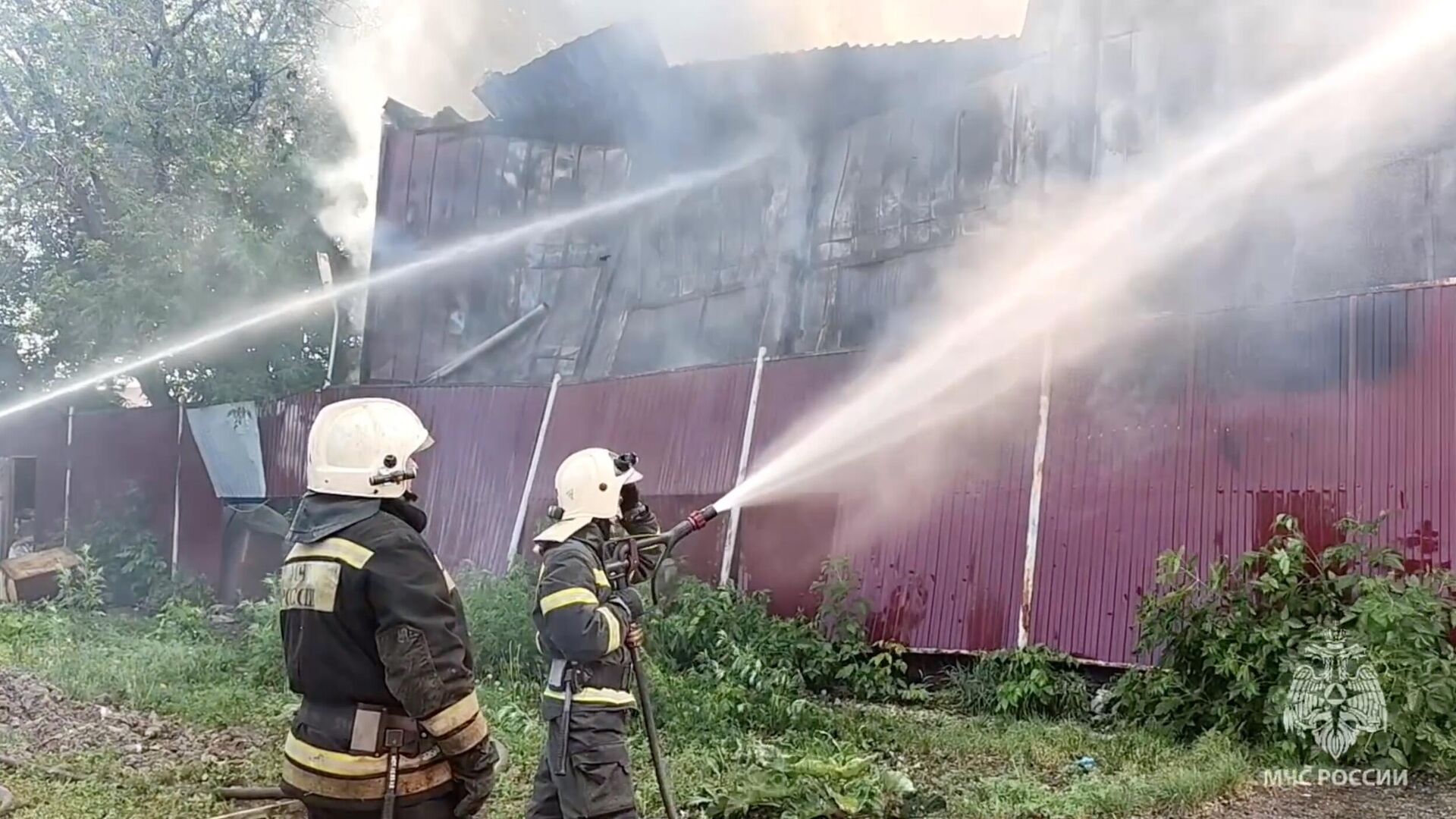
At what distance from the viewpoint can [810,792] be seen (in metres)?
4.74

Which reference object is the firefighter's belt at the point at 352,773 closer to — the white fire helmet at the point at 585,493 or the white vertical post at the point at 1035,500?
the white fire helmet at the point at 585,493

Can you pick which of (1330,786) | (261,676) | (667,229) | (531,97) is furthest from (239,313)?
(1330,786)

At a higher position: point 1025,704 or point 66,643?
point 1025,704

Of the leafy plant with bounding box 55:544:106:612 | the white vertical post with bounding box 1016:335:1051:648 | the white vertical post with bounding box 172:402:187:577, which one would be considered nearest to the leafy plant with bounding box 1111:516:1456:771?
the white vertical post with bounding box 1016:335:1051:648

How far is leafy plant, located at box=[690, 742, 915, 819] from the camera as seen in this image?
15.3ft

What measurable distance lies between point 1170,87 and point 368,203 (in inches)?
427

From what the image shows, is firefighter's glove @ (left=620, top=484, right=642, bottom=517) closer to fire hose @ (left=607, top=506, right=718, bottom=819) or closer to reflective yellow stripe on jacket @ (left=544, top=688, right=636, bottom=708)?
fire hose @ (left=607, top=506, right=718, bottom=819)

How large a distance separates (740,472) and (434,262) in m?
6.39

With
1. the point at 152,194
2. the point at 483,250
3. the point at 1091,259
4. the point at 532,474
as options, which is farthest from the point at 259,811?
the point at 152,194

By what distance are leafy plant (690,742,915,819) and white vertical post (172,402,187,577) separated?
33.3ft

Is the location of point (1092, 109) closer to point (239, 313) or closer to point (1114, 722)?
point (1114, 722)

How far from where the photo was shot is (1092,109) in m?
8.84

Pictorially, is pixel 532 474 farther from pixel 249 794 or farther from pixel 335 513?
pixel 335 513

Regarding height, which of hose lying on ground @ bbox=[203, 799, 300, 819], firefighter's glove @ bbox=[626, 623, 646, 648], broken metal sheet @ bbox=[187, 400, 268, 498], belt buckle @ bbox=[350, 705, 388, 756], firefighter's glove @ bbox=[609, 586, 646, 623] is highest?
broken metal sheet @ bbox=[187, 400, 268, 498]
